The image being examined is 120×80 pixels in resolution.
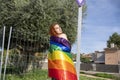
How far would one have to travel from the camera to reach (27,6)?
52.3 feet

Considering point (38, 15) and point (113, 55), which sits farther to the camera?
point (113, 55)

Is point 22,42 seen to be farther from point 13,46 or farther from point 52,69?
point 52,69

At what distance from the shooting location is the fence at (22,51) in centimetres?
1602

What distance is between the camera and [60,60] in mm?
6543

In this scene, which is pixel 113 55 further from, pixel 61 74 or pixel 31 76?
A: pixel 61 74

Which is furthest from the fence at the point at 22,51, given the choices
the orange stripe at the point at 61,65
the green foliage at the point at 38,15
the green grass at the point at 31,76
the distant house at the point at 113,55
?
the distant house at the point at 113,55

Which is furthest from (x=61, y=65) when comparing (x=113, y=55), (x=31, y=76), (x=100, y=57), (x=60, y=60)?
(x=100, y=57)

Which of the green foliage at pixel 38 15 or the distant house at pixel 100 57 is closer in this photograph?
the green foliage at pixel 38 15

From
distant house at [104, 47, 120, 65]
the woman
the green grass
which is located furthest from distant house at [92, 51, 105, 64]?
the woman

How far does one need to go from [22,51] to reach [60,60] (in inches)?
445

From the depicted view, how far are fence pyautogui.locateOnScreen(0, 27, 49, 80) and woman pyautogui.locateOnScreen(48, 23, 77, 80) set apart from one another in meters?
8.84

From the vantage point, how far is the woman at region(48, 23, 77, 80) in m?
6.52

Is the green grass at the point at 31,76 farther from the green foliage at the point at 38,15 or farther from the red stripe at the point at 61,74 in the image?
the red stripe at the point at 61,74

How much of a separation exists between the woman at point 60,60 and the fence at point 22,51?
29.0ft
